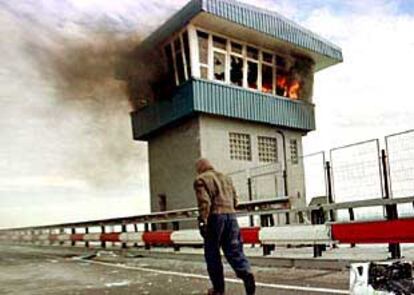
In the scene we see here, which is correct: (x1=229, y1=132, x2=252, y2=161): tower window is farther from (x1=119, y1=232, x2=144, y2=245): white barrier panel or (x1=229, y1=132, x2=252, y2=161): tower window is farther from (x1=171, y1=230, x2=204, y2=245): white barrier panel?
(x1=171, y1=230, x2=204, y2=245): white barrier panel

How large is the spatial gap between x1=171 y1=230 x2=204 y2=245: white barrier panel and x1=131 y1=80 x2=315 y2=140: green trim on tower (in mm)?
10031

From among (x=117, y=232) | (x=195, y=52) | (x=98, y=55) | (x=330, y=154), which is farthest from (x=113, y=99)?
(x=330, y=154)

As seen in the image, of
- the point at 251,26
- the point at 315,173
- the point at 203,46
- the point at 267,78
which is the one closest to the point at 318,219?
the point at 315,173

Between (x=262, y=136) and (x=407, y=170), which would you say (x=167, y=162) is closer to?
(x=262, y=136)

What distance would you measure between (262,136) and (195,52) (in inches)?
227

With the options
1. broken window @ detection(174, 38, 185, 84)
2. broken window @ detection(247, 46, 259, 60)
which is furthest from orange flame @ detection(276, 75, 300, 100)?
broken window @ detection(174, 38, 185, 84)

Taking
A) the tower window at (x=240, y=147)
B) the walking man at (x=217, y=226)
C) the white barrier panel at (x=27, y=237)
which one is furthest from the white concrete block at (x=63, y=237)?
the walking man at (x=217, y=226)

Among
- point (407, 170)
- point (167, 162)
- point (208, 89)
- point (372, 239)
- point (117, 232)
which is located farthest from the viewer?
point (167, 162)

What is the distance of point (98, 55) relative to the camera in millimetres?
24969

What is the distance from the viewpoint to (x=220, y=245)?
6.68 meters

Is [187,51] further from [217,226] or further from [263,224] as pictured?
[217,226]

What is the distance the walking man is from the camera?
21.4 ft

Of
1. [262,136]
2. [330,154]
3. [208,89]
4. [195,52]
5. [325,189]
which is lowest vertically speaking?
[325,189]

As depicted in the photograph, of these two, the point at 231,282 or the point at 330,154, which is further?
the point at 330,154
